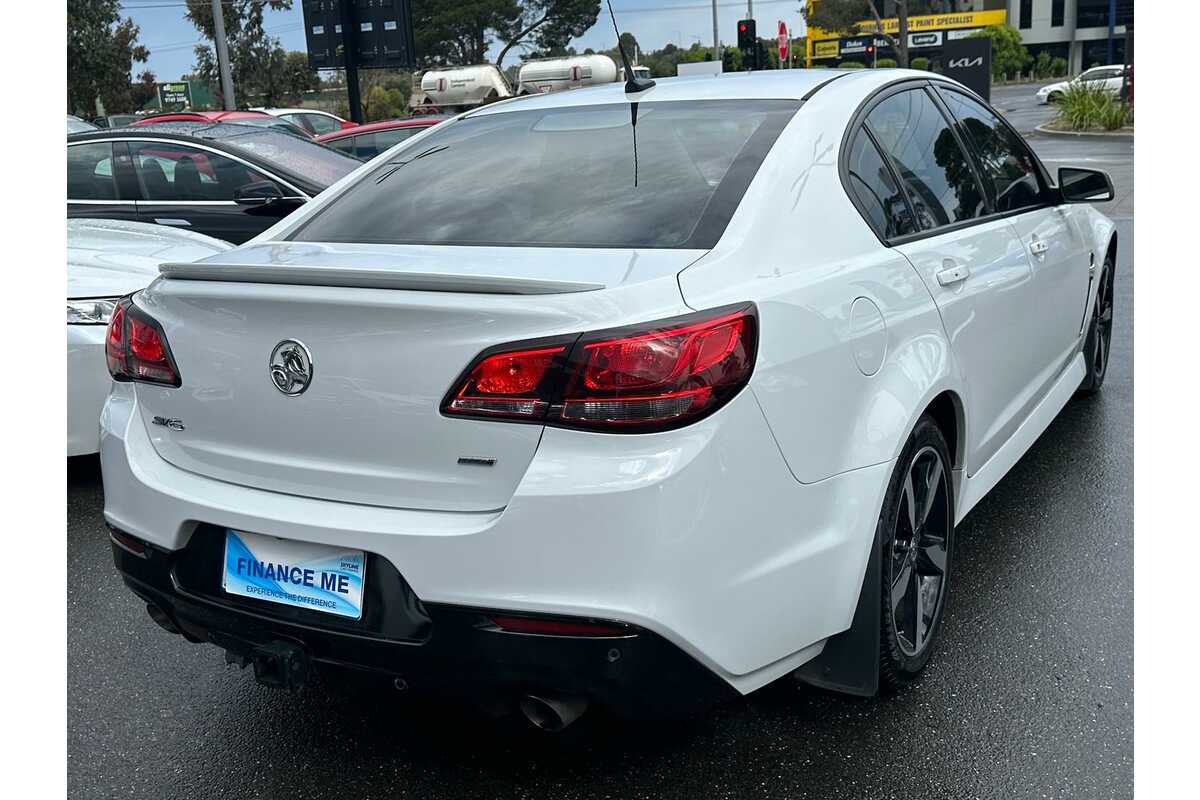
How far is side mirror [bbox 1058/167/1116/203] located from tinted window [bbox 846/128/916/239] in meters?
1.62

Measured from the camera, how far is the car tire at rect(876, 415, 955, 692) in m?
2.73

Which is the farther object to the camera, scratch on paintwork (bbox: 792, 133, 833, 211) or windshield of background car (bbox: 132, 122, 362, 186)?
windshield of background car (bbox: 132, 122, 362, 186)

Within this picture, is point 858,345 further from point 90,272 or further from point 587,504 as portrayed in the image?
point 90,272

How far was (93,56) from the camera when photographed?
45.8 metres

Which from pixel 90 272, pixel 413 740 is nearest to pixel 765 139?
pixel 413 740

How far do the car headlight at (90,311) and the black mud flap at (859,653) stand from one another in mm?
3346

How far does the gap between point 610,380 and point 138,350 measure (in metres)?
1.25

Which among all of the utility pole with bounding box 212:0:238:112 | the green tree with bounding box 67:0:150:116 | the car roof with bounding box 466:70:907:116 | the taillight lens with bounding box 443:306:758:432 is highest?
the green tree with bounding box 67:0:150:116

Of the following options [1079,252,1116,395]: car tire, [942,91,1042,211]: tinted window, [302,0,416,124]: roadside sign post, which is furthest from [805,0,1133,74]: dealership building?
[942,91,1042,211]: tinted window

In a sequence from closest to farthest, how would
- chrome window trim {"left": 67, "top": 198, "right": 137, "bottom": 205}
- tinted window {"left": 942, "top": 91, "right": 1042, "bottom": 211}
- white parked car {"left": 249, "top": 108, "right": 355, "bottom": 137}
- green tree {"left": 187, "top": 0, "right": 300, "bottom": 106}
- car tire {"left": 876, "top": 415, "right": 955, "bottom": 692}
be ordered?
car tire {"left": 876, "top": 415, "right": 955, "bottom": 692}, tinted window {"left": 942, "top": 91, "right": 1042, "bottom": 211}, chrome window trim {"left": 67, "top": 198, "right": 137, "bottom": 205}, white parked car {"left": 249, "top": 108, "right": 355, "bottom": 137}, green tree {"left": 187, "top": 0, "right": 300, "bottom": 106}

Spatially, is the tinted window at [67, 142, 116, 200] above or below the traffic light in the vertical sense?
below

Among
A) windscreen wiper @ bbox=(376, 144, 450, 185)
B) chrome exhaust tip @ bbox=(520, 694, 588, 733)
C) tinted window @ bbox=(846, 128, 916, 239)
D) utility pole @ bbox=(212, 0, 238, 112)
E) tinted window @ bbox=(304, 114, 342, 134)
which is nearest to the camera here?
chrome exhaust tip @ bbox=(520, 694, 588, 733)

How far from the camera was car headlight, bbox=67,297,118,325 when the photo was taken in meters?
4.66

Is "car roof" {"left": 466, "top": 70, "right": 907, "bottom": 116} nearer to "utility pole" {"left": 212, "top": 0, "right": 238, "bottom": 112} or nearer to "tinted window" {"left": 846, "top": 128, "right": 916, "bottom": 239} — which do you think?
"tinted window" {"left": 846, "top": 128, "right": 916, "bottom": 239}
